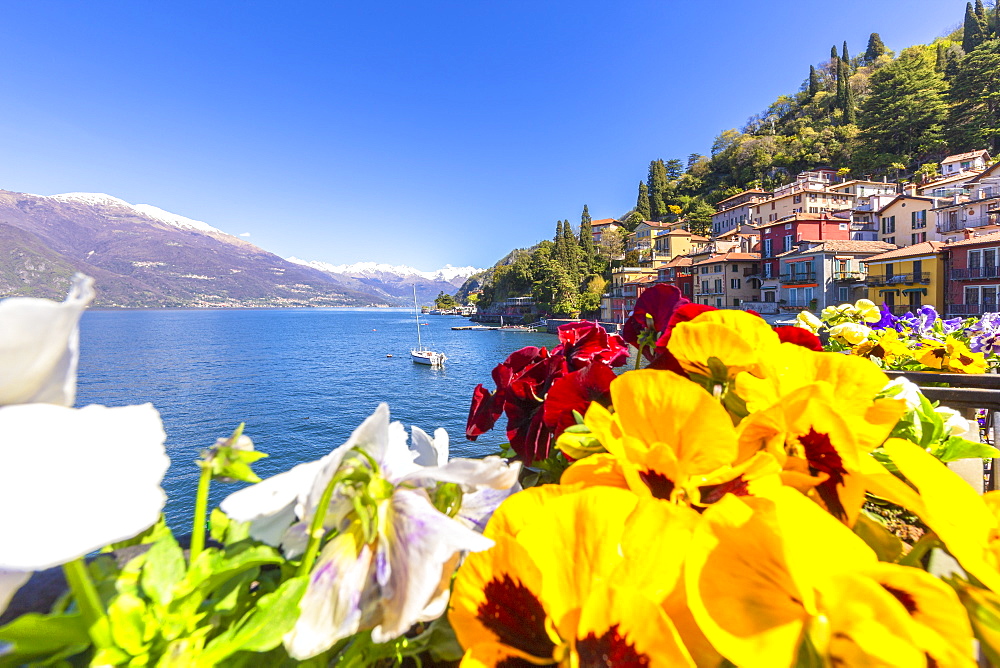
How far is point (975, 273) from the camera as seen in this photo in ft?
74.5

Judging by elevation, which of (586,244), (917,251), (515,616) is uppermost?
(586,244)

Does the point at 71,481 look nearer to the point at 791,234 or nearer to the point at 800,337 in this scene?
the point at 800,337

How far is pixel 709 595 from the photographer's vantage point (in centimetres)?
35

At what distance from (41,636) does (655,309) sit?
936 millimetres

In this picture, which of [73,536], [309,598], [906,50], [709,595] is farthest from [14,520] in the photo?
[906,50]

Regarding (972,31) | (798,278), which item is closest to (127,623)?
(798,278)

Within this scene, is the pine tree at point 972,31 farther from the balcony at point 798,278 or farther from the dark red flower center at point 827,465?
the dark red flower center at point 827,465

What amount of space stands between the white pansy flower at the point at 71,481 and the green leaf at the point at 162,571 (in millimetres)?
93

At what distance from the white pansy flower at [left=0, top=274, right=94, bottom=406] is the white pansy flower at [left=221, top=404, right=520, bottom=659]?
160 mm

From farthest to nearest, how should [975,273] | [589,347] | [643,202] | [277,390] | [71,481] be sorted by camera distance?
[643,202] → [277,390] → [975,273] → [589,347] → [71,481]

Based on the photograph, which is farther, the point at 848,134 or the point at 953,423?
the point at 848,134

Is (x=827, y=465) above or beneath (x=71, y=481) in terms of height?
beneath

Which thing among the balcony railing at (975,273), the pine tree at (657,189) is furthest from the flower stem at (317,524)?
the pine tree at (657,189)

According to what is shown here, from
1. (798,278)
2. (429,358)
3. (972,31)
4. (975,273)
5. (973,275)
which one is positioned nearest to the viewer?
(975,273)
